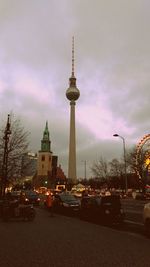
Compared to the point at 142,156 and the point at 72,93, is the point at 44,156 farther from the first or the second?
the point at 142,156

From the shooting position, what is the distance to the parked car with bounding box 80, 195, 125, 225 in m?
20.6

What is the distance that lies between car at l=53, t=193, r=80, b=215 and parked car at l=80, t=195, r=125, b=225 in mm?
5551

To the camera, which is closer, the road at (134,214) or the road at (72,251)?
the road at (72,251)

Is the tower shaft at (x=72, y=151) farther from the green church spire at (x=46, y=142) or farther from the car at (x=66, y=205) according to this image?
the car at (x=66, y=205)

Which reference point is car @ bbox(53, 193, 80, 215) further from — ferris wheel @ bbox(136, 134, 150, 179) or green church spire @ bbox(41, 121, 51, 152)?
green church spire @ bbox(41, 121, 51, 152)

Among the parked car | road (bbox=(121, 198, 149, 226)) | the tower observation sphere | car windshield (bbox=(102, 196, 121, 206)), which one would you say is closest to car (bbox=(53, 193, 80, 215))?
road (bbox=(121, 198, 149, 226))

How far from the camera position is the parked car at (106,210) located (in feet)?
67.7

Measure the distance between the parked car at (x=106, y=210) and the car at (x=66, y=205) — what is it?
5551mm

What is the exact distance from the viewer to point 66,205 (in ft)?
96.4

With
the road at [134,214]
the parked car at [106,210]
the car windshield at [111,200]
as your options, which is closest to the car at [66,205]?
the road at [134,214]

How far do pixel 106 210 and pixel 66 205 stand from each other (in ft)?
29.0

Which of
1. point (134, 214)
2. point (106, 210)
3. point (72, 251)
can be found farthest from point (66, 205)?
point (72, 251)

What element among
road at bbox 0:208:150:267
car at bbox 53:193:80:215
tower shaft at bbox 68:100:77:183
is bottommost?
road at bbox 0:208:150:267

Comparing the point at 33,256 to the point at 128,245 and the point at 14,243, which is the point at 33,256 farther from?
the point at 128,245
